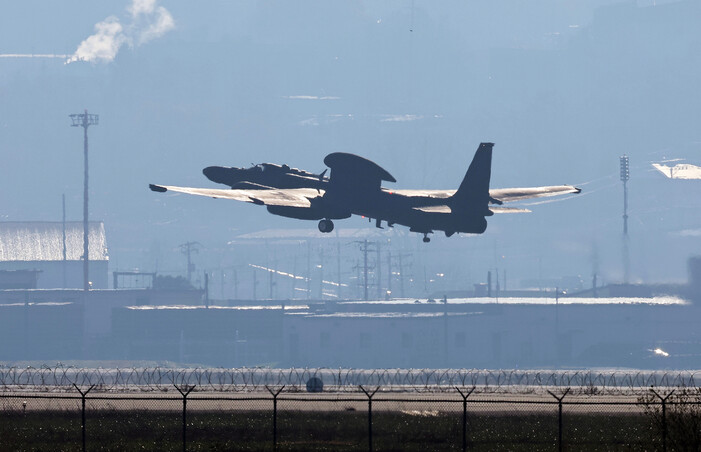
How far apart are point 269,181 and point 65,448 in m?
46.4

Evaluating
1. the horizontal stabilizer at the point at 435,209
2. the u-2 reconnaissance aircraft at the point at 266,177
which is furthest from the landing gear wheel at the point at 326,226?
the horizontal stabilizer at the point at 435,209

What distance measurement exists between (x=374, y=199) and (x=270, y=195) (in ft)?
27.8

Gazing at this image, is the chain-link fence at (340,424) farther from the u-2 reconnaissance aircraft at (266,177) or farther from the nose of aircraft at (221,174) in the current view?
the nose of aircraft at (221,174)

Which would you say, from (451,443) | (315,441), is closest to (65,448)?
(315,441)

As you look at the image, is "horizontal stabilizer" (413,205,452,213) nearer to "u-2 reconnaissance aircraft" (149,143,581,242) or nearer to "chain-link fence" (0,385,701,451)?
"u-2 reconnaissance aircraft" (149,143,581,242)

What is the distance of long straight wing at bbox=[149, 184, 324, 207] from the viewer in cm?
9515

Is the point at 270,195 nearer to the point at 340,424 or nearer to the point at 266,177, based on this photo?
the point at 266,177

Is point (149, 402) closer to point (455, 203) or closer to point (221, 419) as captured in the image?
point (221, 419)

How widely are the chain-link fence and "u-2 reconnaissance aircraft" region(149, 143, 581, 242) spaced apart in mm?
16439

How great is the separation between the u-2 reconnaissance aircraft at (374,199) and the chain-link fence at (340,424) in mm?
16439

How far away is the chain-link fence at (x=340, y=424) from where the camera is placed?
60.7 meters

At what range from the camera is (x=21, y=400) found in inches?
3337

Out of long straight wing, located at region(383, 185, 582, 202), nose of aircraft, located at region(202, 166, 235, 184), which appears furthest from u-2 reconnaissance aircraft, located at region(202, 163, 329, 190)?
long straight wing, located at region(383, 185, 582, 202)

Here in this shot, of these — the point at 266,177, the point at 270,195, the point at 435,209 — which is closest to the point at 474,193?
the point at 435,209
